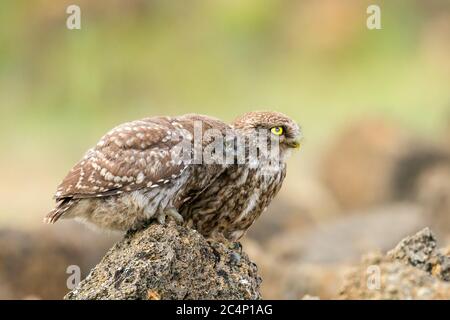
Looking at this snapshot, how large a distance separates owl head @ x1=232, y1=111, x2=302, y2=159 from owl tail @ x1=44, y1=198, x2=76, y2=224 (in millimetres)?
1302

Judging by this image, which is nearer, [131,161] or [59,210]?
[59,210]

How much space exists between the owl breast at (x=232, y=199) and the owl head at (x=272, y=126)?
23 centimetres

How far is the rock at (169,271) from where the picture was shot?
7523mm

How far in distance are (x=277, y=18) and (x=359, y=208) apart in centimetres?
1616

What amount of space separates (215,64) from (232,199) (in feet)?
78.0

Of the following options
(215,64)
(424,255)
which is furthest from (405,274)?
(215,64)

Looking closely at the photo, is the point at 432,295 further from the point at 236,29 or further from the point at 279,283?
the point at 236,29

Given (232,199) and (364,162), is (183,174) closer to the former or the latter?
(232,199)

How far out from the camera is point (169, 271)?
7.62 meters

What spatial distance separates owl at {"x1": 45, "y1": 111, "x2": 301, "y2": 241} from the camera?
8383 millimetres

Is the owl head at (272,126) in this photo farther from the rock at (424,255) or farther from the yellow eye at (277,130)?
the rock at (424,255)

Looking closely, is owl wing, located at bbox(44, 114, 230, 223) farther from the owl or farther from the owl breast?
the owl breast

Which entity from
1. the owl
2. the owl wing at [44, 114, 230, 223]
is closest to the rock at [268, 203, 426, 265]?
the owl

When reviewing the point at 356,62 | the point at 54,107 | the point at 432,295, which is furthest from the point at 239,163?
the point at 356,62
